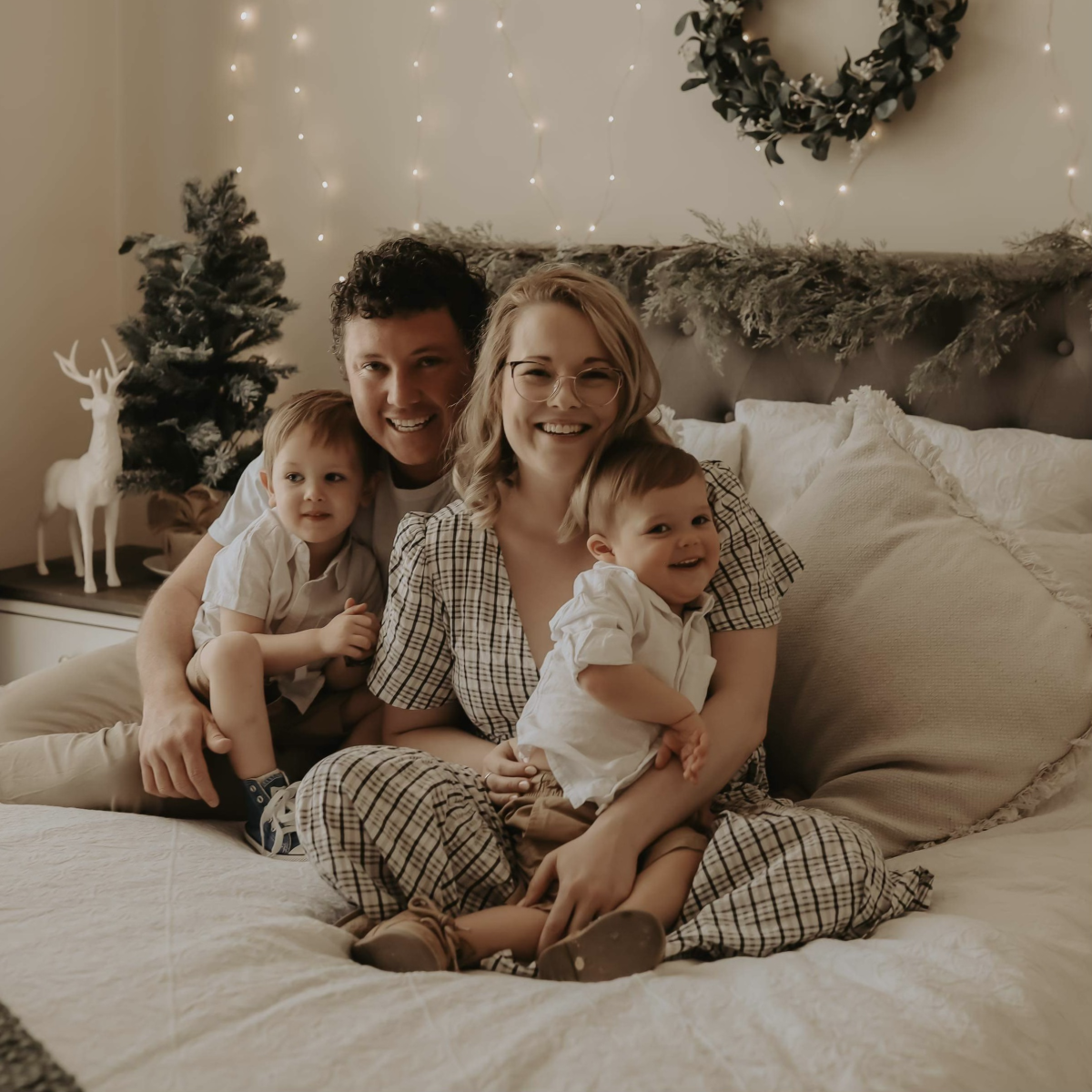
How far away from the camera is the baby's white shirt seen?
1.68 m

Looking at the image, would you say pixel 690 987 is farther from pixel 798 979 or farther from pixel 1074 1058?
pixel 1074 1058

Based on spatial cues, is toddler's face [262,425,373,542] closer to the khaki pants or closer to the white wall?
the khaki pants

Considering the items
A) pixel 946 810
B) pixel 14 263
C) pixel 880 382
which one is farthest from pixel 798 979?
pixel 14 263

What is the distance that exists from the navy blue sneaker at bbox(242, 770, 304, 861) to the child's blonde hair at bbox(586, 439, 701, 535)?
0.52m

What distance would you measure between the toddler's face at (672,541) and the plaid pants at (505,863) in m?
0.28

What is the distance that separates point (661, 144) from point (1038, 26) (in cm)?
80

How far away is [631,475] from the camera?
138 cm

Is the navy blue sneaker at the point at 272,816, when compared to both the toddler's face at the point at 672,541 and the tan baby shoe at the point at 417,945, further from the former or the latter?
the toddler's face at the point at 672,541

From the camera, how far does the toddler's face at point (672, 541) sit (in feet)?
4.46

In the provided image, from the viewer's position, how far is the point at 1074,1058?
1.01 m

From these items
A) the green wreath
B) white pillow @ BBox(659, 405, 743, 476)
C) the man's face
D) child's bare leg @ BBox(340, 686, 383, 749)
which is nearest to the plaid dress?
child's bare leg @ BBox(340, 686, 383, 749)

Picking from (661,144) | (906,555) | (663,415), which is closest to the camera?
(906,555)

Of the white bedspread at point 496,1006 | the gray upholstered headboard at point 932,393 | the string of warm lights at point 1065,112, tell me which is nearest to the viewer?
the white bedspread at point 496,1006

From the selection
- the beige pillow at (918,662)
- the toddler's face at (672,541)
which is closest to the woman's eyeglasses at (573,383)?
the toddler's face at (672,541)
